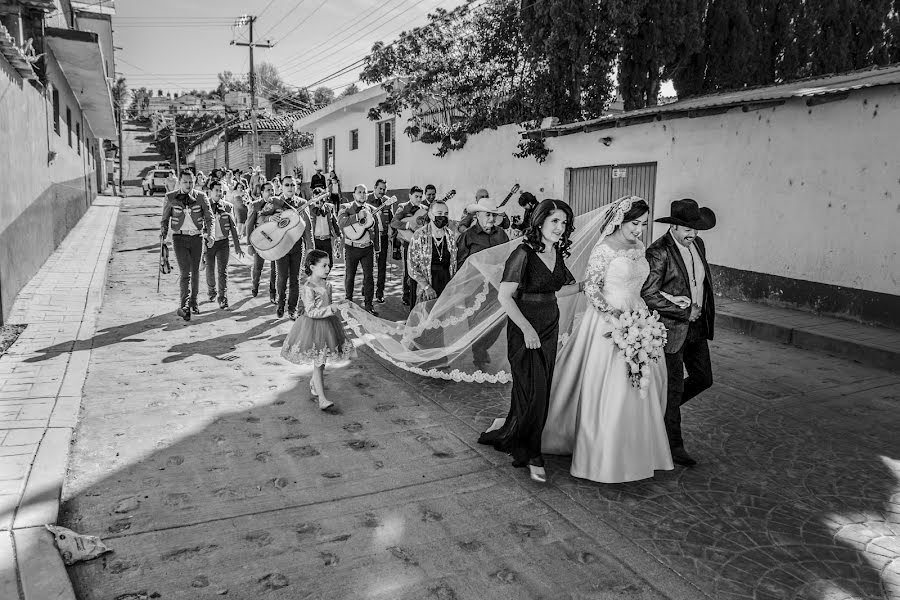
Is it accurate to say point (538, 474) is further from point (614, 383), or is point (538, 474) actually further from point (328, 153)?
point (328, 153)

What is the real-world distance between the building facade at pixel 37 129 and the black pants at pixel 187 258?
2.03 metres

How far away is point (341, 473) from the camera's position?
4.50 metres

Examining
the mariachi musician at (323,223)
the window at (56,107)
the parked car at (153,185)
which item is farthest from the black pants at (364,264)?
the parked car at (153,185)

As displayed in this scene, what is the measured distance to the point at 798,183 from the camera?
32.9ft

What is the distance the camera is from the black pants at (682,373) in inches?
191

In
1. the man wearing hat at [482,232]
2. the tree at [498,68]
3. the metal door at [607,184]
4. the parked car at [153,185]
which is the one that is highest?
the tree at [498,68]

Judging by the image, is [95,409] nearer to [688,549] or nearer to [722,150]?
[688,549]

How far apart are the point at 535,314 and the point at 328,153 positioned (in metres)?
26.3

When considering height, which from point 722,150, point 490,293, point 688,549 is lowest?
point 688,549

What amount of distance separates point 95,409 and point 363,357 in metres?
2.81

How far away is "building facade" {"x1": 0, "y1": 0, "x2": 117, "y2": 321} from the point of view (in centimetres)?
888

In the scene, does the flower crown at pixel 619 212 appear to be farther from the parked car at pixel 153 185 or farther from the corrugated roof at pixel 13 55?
the parked car at pixel 153 185

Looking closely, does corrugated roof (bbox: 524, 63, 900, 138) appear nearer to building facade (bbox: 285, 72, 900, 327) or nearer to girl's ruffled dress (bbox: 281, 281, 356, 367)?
building facade (bbox: 285, 72, 900, 327)

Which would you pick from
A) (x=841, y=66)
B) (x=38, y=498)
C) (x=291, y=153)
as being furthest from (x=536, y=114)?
(x=291, y=153)
